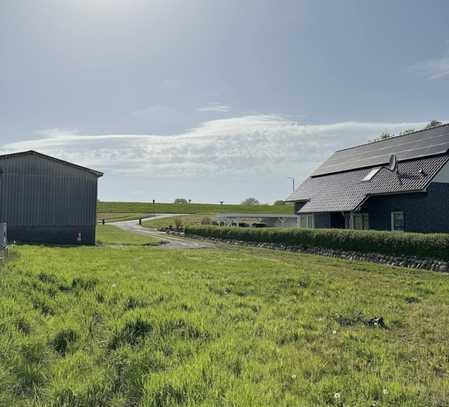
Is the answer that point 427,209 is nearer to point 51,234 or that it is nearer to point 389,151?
point 389,151

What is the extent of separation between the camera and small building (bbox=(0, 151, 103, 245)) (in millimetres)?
20875

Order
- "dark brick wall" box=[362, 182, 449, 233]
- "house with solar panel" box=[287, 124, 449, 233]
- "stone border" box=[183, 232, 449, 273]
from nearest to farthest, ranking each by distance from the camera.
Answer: "stone border" box=[183, 232, 449, 273]
"dark brick wall" box=[362, 182, 449, 233]
"house with solar panel" box=[287, 124, 449, 233]

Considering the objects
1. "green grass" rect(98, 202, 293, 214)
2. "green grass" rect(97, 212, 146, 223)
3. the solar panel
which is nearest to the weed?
the solar panel

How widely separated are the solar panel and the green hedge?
26.1 feet

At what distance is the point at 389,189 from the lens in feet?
68.4

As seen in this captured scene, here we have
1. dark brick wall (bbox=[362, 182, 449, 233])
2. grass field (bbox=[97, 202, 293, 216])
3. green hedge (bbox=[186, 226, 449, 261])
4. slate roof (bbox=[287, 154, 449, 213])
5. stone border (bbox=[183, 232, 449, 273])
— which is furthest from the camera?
grass field (bbox=[97, 202, 293, 216])

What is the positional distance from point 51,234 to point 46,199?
6.55 ft

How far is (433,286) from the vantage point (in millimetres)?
9266

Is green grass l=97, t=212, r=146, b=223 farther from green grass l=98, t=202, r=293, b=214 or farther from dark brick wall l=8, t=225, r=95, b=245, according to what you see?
dark brick wall l=8, t=225, r=95, b=245

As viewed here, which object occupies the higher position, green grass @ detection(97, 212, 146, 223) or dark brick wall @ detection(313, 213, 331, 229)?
dark brick wall @ detection(313, 213, 331, 229)

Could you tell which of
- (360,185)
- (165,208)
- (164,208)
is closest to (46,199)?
(360,185)

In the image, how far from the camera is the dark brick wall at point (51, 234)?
2083 centimetres

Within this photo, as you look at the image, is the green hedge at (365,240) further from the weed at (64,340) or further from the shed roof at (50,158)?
the weed at (64,340)

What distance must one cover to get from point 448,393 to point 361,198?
19.3 meters
